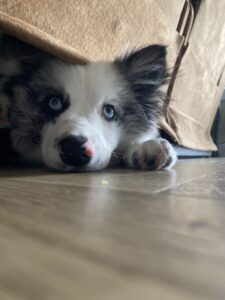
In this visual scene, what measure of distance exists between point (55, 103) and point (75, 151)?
0.92 feet

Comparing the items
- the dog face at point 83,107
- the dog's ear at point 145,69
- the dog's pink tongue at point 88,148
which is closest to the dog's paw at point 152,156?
the dog face at point 83,107

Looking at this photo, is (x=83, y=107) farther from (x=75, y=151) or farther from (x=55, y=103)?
(x=75, y=151)

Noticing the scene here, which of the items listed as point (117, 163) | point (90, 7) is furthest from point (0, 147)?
point (90, 7)

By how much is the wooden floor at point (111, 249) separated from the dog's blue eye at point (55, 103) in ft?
2.85

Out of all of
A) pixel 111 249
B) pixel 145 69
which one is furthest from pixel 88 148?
pixel 111 249

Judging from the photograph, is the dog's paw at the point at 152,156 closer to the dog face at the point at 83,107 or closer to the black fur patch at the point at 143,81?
the dog face at the point at 83,107

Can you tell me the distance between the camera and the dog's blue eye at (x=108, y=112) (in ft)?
5.09

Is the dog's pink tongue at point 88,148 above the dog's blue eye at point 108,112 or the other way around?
the other way around

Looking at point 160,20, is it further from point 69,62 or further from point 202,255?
point 202,255

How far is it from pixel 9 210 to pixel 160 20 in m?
1.50

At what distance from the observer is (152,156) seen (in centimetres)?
143

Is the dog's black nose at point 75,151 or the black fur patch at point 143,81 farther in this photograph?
the black fur patch at point 143,81

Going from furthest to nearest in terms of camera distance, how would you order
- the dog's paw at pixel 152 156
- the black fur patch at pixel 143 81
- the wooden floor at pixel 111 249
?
1. the black fur patch at pixel 143 81
2. the dog's paw at pixel 152 156
3. the wooden floor at pixel 111 249

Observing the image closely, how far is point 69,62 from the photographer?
155 cm
